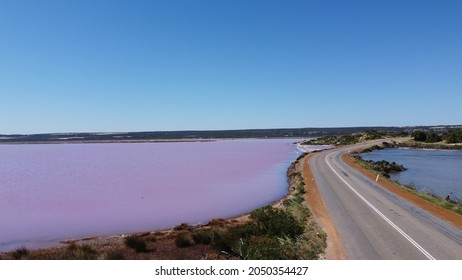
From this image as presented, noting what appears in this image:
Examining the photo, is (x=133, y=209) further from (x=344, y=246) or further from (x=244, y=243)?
(x=344, y=246)

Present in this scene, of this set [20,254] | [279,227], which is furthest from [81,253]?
[279,227]

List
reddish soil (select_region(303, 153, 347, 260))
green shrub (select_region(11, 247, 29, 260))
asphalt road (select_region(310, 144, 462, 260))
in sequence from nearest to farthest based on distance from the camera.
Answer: asphalt road (select_region(310, 144, 462, 260)) → reddish soil (select_region(303, 153, 347, 260)) → green shrub (select_region(11, 247, 29, 260))

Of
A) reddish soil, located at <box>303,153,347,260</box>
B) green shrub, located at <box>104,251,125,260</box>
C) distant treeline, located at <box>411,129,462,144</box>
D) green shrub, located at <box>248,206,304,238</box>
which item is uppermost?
distant treeline, located at <box>411,129,462,144</box>

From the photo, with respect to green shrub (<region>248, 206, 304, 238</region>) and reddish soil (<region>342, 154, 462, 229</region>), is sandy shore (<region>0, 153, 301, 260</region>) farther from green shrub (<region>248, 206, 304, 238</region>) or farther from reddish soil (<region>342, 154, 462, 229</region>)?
reddish soil (<region>342, 154, 462, 229</region>)

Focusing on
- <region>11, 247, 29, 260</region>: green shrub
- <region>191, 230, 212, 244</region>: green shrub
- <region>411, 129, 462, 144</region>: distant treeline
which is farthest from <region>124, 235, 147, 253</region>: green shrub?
<region>411, 129, 462, 144</region>: distant treeline

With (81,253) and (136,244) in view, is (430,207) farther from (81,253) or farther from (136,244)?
(81,253)

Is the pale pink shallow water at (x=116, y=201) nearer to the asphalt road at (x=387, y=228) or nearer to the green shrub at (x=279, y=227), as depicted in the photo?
the green shrub at (x=279, y=227)

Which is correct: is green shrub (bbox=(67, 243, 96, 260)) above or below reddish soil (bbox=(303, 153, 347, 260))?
below

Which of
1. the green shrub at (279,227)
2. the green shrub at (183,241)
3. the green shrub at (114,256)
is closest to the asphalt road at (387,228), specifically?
the green shrub at (279,227)
